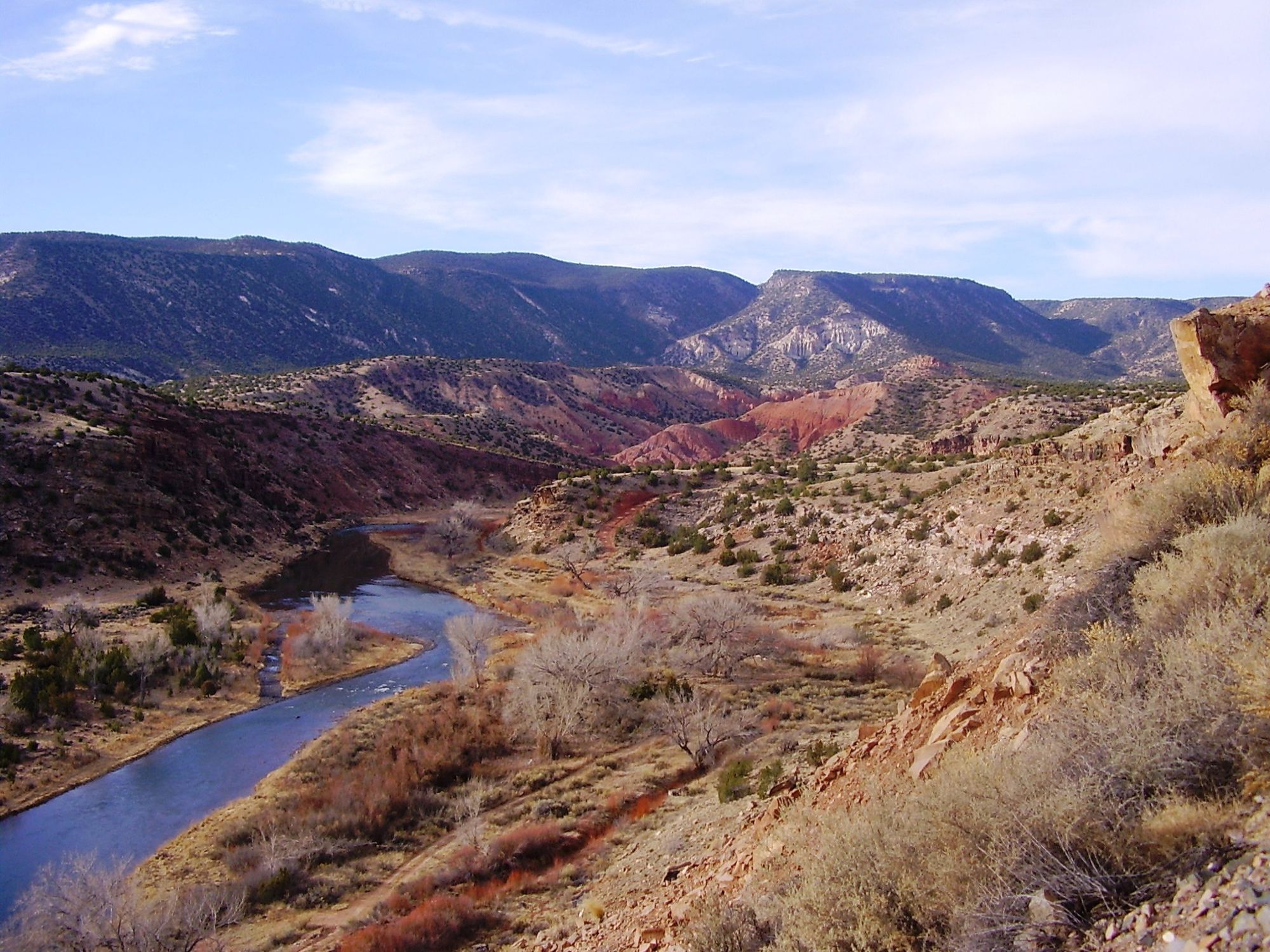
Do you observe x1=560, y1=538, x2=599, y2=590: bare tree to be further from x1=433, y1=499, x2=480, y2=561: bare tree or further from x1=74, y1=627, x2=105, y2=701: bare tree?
x1=74, y1=627, x2=105, y2=701: bare tree

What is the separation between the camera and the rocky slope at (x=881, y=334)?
14312cm

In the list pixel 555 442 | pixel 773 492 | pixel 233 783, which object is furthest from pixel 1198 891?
pixel 555 442

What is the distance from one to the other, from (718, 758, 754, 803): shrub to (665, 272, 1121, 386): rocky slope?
11662cm

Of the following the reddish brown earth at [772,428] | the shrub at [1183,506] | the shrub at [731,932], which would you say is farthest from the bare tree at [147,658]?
the reddish brown earth at [772,428]

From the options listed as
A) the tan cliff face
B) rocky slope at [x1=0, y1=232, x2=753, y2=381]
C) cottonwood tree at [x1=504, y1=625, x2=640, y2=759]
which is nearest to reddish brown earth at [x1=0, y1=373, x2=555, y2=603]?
cottonwood tree at [x1=504, y1=625, x2=640, y2=759]

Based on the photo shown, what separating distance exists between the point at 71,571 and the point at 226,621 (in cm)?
1081

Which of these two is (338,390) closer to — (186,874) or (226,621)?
(226,621)

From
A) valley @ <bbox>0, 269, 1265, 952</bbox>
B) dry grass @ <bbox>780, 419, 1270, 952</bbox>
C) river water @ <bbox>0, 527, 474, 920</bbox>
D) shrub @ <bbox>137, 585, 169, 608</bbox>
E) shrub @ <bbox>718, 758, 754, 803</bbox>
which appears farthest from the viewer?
shrub @ <bbox>137, 585, 169, 608</bbox>

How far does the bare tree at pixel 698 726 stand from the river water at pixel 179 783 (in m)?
10.3

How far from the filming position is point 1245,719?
4.93 meters

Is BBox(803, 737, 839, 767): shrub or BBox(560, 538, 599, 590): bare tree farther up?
BBox(803, 737, 839, 767): shrub

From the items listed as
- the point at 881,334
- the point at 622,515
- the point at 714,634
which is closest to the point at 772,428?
the point at 622,515

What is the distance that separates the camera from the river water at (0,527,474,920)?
666 inches

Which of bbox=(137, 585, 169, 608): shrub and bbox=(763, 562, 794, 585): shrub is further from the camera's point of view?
bbox=(137, 585, 169, 608): shrub
